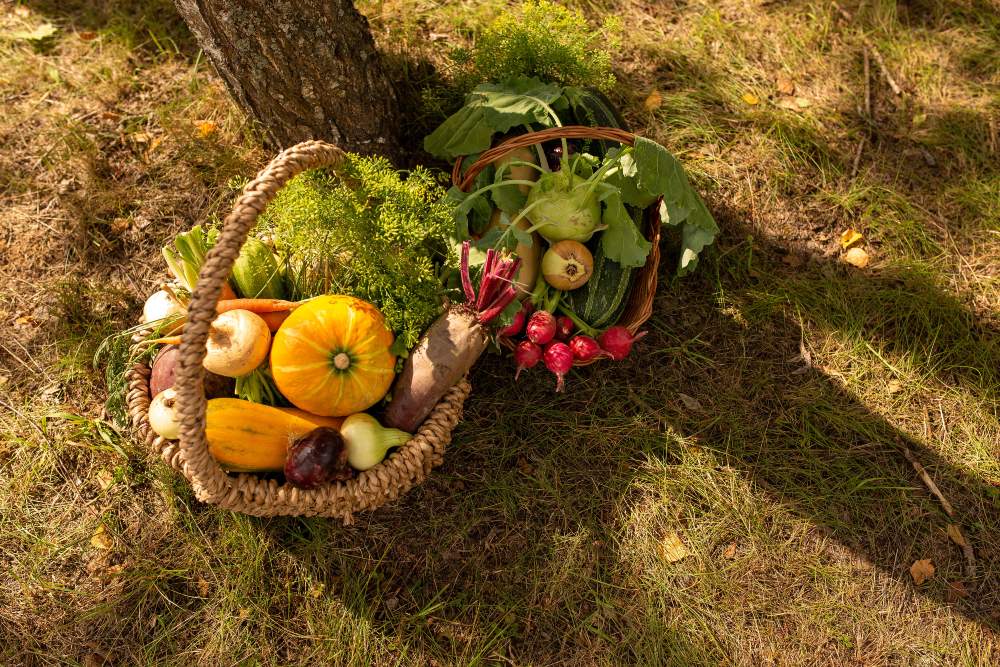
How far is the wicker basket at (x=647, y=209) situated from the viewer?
8.74ft

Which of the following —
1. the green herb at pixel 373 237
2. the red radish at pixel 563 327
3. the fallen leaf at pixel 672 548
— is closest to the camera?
the green herb at pixel 373 237

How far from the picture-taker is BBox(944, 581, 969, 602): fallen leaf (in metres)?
2.89

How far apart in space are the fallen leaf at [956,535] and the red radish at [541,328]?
82.7 inches

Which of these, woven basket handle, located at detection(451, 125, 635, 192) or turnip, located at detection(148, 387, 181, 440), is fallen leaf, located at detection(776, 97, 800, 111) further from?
turnip, located at detection(148, 387, 181, 440)

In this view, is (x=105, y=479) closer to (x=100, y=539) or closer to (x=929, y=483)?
(x=100, y=539)

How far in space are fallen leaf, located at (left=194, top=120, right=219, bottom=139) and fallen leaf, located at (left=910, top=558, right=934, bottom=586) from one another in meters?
4.06

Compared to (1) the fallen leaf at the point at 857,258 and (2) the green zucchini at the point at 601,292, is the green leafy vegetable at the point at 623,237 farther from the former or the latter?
(1) the fallen leaf at the point at 857,258

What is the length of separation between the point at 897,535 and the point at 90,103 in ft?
15.3

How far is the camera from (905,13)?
3.80 m

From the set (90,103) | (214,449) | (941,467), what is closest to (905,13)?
(941,467)

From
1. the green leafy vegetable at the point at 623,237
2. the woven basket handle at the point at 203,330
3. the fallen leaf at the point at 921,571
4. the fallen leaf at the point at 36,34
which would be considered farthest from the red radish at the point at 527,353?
the fallen leaf at the point at 36,34

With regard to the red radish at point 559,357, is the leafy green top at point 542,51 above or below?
above

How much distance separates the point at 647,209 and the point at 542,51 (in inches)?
34.3

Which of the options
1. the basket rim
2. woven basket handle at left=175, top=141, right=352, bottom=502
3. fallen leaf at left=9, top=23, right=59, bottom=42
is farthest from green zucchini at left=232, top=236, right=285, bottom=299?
fallen leaf at left=9, top=23, right=59, bottom=42
